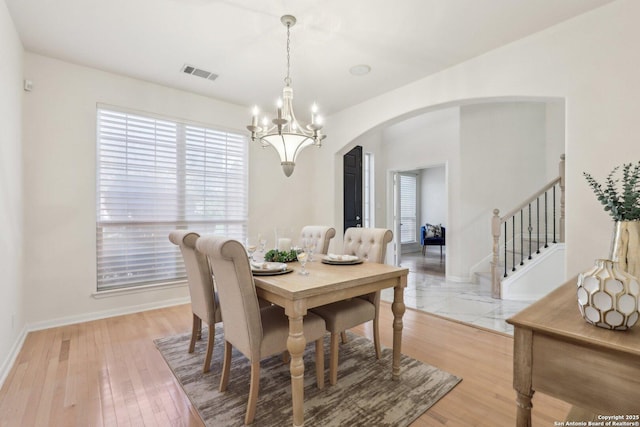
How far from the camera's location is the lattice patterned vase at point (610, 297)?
846 mm

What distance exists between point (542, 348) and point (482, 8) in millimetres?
2520

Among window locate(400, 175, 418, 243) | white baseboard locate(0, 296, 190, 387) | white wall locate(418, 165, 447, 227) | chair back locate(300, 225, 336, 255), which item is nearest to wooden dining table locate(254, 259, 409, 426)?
chair back locate(300, 225, 336, 255)

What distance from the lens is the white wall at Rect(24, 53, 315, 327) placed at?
2.99m

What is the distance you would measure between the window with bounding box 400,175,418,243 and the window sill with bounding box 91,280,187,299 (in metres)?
6.37

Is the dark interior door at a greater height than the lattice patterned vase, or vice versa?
the dark interior door

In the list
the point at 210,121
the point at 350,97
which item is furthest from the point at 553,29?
the point at 210,121

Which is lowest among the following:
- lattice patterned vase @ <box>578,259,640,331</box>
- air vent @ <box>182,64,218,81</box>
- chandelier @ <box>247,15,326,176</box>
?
lattice patterned vase @ <box>578,259,640,331</box>

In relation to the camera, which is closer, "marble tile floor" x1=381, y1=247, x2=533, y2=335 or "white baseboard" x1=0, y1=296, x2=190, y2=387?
"white baseboard" x1=0, y1=296, x2=190, y2=387

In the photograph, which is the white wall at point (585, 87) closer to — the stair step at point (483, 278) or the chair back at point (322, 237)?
the chair back at point (322, 237)

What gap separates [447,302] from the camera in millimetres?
3875

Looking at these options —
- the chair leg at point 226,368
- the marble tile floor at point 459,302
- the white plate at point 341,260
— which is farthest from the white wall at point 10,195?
the marble tile floor at point 459,302

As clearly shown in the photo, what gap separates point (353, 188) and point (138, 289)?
381cm

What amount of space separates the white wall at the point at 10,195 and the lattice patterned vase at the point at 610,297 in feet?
10.9

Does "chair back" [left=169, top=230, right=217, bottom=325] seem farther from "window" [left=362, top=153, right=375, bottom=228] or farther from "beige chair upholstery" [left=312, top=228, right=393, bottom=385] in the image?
"window" [left=362, top=153, right=375, bottom=228]
